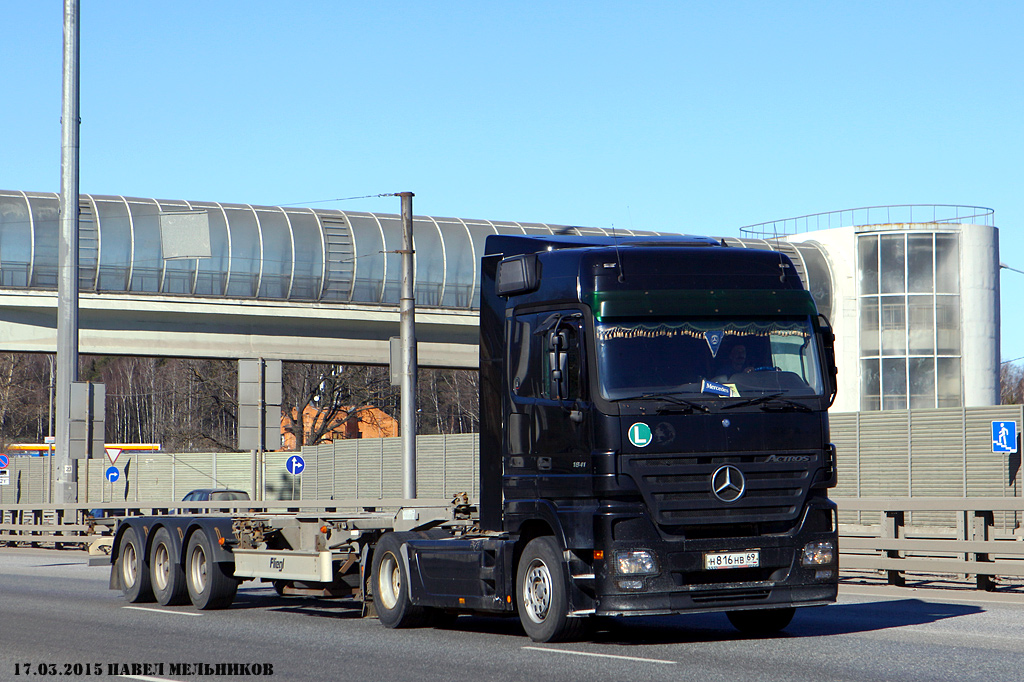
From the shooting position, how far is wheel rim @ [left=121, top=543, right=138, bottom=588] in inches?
657

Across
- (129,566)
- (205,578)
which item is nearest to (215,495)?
(129,566)

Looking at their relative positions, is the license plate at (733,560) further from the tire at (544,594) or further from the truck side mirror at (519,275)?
the truck side mirror at (519,275)

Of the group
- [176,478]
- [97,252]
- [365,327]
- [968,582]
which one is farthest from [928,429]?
[176,478]

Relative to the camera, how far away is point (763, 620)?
12125 mm

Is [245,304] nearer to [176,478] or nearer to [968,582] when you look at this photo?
[176,478]

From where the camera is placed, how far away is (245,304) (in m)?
41.4

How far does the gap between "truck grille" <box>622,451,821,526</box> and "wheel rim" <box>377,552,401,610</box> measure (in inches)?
137

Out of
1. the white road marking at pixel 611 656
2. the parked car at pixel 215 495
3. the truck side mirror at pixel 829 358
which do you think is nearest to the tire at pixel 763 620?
the white road marking at pixel 611 656

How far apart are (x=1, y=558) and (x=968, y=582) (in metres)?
20.9

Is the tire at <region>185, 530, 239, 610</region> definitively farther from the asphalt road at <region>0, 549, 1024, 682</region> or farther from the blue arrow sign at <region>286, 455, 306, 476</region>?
the blue arrow sign at <region>286, 455, 306, 476</region>

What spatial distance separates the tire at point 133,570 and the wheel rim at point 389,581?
169 inches

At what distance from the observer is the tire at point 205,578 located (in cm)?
1541

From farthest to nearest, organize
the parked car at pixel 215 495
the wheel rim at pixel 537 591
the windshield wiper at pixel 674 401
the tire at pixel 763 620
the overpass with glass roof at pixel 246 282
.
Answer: the overpass with glass roof at pixel 246 282 → the parked car at pixel 215 495 → the tire at pixel 763 620 → the wheel rim at pixel 537 591 → the windshield wiper at pixel 674 401

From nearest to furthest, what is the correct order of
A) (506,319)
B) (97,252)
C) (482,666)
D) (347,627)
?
(482,666), (506,319), (347,627), (97,252)
